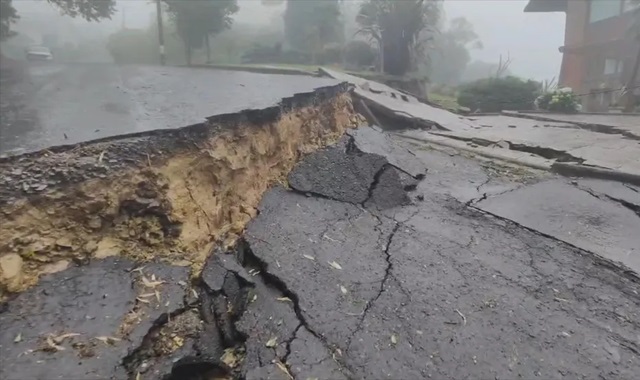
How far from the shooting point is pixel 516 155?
478 centimetres

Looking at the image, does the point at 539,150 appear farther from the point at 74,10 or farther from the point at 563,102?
the point at 74,10

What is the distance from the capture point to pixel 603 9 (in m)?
13.9

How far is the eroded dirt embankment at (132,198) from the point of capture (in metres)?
1.89

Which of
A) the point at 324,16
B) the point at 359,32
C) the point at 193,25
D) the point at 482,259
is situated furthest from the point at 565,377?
the point at 324,16

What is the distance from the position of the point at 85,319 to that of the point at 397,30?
13.3 metres

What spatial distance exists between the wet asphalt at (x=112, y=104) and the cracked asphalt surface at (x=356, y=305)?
2.58 feet

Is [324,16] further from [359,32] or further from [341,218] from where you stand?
[341,218]

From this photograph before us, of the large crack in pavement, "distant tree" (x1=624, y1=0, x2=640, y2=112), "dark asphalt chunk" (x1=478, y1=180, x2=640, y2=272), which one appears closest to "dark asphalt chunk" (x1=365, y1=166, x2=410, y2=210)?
"dark asphalt chunk" (x1=478, y1=180, x2=640, y2=272)

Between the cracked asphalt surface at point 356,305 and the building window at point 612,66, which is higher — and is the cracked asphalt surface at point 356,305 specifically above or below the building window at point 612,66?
below

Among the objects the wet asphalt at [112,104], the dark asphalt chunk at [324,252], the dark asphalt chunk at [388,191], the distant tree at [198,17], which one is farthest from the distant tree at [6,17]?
the dark asphalt chunk at [388,191]

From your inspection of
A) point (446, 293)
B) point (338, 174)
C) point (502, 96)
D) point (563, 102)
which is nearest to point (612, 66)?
point (502, 96)

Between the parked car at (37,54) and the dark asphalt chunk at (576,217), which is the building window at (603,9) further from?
the parked car at (37,54)

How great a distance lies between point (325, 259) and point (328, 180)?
1.04m

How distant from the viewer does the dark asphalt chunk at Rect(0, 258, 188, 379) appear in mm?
1535
